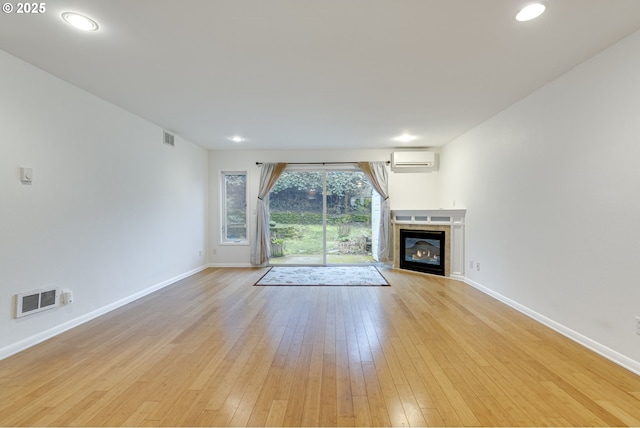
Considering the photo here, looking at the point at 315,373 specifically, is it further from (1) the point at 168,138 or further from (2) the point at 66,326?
(1) the point at 168,138

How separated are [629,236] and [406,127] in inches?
112

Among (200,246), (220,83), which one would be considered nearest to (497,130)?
(220,83)

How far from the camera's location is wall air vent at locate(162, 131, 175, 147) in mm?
4348

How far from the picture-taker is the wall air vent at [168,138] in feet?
14.3

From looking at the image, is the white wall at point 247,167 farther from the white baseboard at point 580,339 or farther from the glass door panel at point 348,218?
the white baseboard at point 580,339

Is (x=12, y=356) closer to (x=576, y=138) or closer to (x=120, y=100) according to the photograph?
(x=120, y=100)

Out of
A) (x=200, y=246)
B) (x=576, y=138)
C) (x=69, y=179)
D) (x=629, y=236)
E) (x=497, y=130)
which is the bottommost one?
(x=200, y=246)

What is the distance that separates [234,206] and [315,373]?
458 cm

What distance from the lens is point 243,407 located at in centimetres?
162

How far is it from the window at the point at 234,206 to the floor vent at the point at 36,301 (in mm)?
3361

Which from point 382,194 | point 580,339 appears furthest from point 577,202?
point 382,194

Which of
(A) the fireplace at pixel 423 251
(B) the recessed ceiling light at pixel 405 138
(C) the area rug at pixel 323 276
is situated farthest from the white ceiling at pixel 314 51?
(C) the area rug at pixel 323 276

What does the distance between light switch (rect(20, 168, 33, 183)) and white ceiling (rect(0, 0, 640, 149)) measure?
93 cm

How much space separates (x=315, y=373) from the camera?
1.96 meters
